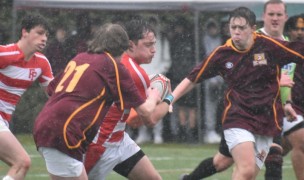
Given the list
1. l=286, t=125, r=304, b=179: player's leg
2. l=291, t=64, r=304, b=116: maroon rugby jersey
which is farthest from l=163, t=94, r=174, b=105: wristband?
l=291, t=64, r=304, b=116: maroon rugby jersey

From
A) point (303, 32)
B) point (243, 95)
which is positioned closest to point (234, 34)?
point (243, 95)

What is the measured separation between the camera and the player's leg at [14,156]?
27.1ft

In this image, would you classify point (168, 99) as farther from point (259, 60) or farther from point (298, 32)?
point (298, 32)

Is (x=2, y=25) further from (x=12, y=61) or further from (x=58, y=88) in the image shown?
(x=58, y=88)

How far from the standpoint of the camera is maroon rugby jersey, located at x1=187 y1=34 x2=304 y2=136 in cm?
859

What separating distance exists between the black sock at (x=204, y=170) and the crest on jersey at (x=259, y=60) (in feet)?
4.21

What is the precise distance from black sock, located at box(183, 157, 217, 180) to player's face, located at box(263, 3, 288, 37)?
1376 mm

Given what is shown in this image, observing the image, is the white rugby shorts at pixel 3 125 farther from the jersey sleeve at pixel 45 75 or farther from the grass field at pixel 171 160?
the grass field at pixel 171 160

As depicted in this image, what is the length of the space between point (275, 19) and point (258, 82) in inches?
43.7

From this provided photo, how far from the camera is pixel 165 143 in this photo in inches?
625

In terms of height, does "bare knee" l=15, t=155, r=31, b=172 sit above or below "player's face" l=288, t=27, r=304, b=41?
below

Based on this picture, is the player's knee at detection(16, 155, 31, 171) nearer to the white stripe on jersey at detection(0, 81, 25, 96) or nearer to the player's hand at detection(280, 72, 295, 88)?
the white stripe on jersey at detection(0, 81, 25, 96)

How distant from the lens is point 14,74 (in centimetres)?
906

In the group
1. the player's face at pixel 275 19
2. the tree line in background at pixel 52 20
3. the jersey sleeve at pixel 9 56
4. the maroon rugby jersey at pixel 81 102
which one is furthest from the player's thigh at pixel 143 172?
the tree line in background at pixel 52 20
